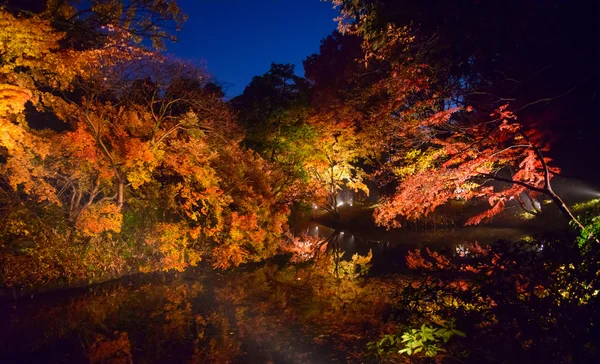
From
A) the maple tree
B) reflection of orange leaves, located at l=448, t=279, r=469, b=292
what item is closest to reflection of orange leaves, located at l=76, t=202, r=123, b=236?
the maple tree

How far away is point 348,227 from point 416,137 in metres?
16.2

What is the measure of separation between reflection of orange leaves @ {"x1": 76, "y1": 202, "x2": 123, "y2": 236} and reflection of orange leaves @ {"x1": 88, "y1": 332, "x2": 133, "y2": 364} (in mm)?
5235

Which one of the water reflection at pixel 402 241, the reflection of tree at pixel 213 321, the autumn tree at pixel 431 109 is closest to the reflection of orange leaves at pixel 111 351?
the reflection of tree at pixel 213 321

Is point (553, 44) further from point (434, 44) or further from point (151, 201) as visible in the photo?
point (151, 201)

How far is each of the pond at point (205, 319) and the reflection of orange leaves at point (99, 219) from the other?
201cm

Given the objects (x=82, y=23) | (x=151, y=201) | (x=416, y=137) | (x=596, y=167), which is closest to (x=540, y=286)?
Answer: (x=416, y=137)

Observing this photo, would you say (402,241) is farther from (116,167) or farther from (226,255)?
(116,167)

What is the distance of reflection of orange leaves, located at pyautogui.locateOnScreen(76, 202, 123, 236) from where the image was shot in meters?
12.3

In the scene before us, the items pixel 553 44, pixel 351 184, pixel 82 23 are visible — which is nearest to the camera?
pixel 82 23

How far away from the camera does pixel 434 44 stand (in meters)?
7.62

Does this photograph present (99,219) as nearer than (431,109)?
No

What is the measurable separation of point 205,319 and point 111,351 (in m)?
2.35

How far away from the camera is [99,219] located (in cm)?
1251

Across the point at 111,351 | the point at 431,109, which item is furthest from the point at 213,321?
the point at 431,109
